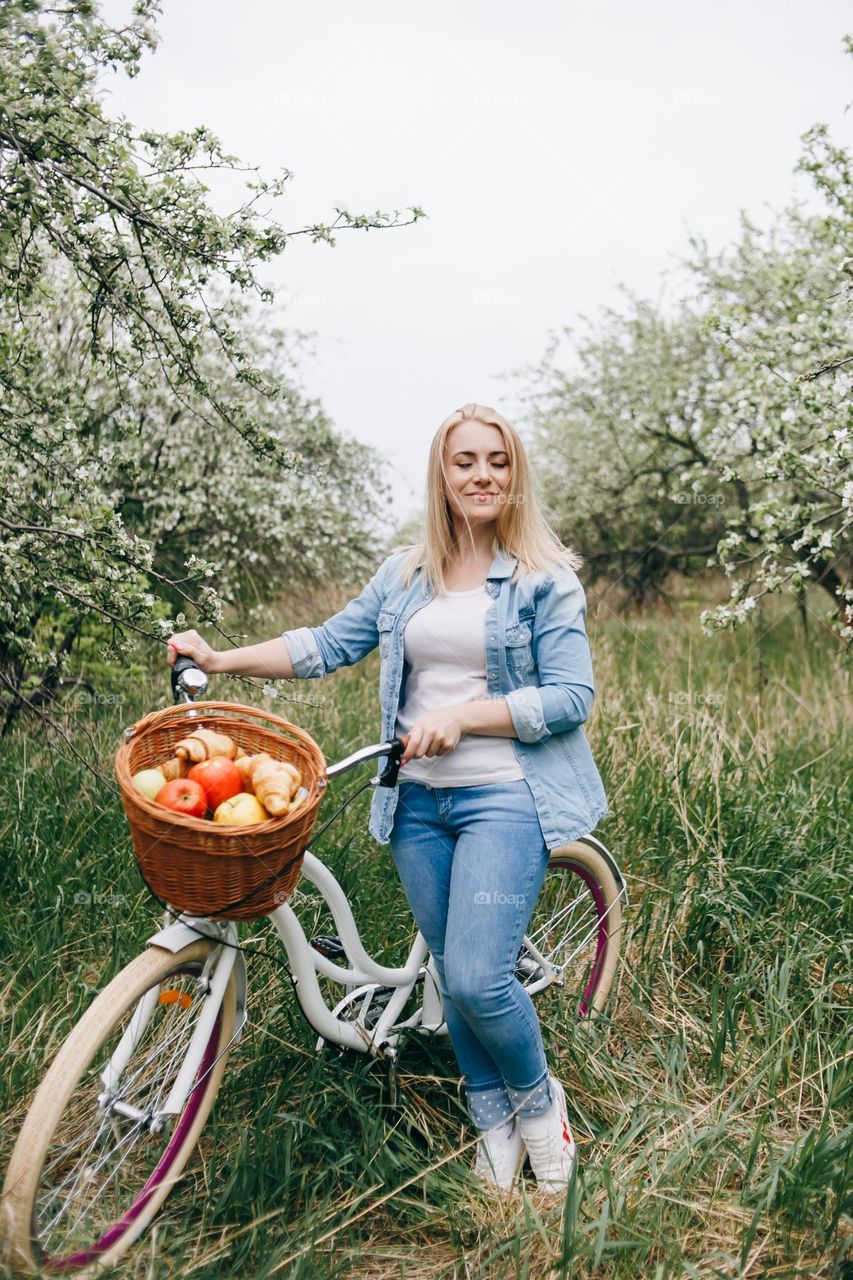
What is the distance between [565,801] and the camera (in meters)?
2.59

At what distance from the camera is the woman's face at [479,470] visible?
2680 millimetres

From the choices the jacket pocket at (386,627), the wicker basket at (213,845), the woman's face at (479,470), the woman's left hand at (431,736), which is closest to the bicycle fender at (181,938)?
the wicker basket at (213,845)

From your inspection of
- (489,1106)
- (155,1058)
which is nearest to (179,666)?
(155,1058)

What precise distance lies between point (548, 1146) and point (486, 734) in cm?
103

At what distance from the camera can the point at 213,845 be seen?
76.3 inches

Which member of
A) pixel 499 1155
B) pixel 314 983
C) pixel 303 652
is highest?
pixel 303 652

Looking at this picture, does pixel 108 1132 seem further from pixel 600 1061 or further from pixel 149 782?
pixel 600 1061

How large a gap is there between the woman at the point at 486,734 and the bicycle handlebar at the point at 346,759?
0.08m

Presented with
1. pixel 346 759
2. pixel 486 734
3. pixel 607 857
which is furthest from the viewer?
pixel 607 857

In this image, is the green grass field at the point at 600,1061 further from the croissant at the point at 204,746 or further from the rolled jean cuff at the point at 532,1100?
the croissant at the point at 204,746

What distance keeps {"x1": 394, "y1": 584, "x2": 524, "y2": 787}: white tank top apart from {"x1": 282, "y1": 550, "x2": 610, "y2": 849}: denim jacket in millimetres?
27

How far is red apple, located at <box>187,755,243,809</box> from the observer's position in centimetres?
208

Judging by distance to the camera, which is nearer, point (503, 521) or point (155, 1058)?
point (155, 1058)

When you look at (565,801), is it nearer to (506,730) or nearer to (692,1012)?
(506,730)
